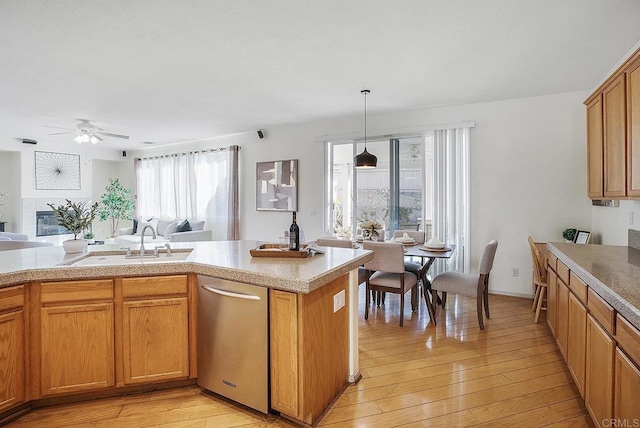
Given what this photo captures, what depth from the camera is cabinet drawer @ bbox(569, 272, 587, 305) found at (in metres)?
2.00

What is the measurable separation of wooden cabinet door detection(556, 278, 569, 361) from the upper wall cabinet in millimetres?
777

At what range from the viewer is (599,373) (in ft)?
5.67

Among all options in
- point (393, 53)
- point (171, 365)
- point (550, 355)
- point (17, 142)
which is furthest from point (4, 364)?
point (17, 142)

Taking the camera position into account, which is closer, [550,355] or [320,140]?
[550,355]

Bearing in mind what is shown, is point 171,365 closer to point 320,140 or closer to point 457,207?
point 457,207

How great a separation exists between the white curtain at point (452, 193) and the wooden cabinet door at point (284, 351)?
3556 mm

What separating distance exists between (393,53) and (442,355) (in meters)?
2.66

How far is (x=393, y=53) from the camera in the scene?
3.12 m

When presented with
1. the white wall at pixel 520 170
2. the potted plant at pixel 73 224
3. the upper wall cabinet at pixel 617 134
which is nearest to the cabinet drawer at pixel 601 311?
the upper wall cabinet at pixel 617 134

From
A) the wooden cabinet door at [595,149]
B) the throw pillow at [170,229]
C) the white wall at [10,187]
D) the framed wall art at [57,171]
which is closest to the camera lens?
the wooden cabinet door at [595,149]

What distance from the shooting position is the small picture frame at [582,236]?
150 inches

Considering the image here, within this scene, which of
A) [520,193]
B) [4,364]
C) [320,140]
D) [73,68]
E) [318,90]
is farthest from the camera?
[320,140]

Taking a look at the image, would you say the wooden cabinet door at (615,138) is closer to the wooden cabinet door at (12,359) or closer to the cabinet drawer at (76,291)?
the cabinet drawer at (76,291)

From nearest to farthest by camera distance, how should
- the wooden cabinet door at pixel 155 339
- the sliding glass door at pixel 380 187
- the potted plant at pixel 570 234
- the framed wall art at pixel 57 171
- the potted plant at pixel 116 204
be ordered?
the wooden cabinet door at pixel 155 339 < the potted plant at pixel 570 234 < the sliding glass door at pixel 380 187 < the framed wall art at pixel 57 171 < the potted plant at pixel 116 204
